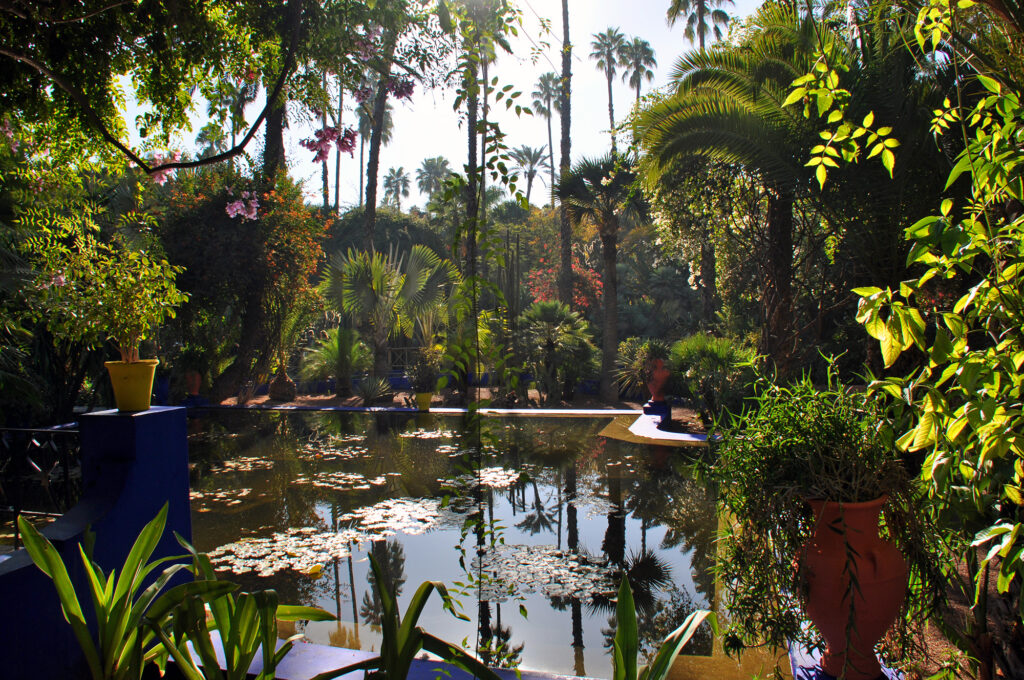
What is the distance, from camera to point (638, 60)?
35.5m

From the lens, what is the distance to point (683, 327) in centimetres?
1866

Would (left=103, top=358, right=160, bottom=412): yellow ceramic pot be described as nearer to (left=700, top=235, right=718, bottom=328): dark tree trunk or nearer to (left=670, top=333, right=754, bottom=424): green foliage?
(left=670, top=333, right=754, bottom=424): green foliage

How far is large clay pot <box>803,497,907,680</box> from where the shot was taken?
197cm

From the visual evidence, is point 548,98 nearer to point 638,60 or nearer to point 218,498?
point 638,60

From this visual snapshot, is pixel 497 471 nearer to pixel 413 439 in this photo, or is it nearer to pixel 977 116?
pixel 413 439

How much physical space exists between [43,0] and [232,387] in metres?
10.8

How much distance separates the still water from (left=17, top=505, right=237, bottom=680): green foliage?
82 cm

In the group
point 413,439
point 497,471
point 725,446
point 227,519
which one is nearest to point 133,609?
point 725,446

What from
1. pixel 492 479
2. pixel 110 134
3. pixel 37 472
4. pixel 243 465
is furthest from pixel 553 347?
pixel 110 134

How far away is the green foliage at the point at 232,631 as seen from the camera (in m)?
1.58

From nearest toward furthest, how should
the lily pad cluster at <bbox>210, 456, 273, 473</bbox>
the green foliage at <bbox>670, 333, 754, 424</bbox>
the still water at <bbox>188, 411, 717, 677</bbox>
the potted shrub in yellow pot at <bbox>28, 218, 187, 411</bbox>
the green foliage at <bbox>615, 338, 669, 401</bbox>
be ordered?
the potted shrub in yellow pot at <bbox>28, 218, 187, 411</bbox>, the still water at <bbox>188, 411, 717, 677</bbox>, the lily pad cluster at <bbox>210, 456, 273, 473</bbox>, the green foliage at <bbox>670, 333, 754, 424</bbox>, the green foliage at <bbox>615, 338, 669, 401</bbox>

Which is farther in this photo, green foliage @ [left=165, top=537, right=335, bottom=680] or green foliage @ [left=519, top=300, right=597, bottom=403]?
green foliage @ [left=519, top=300, right=597, bottom=403]

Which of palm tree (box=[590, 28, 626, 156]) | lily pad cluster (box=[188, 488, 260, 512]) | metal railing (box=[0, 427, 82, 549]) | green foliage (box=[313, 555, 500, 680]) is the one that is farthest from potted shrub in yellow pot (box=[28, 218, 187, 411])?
palm tree (box=[590, 28, 626, 156])

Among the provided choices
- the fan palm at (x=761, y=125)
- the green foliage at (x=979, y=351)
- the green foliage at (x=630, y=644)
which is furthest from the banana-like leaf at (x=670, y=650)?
the fan palm at (x=761, y=125)
